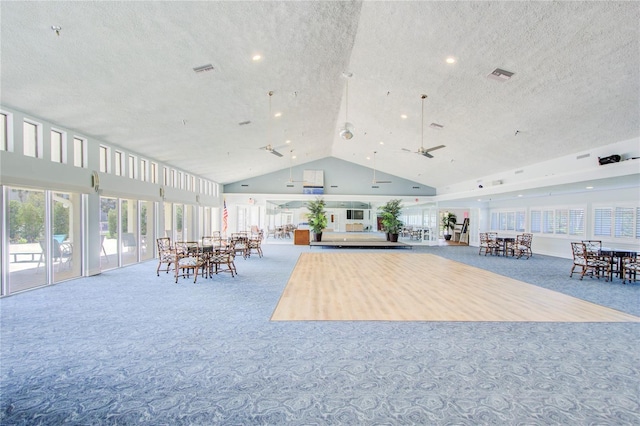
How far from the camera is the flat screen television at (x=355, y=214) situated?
23625 millimetres

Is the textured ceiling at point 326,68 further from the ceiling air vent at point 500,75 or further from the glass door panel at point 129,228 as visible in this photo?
the glass door panel at point 129,228

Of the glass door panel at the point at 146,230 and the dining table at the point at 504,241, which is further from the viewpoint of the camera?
the dining table at the point at 504,241

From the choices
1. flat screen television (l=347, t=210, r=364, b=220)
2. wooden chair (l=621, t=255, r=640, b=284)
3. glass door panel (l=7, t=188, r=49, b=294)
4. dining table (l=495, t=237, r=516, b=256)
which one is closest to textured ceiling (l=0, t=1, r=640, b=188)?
glass door panel (l=7, t=188, r=49, b=294)

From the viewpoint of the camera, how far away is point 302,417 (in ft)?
7.63

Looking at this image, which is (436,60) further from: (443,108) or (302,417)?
(302,417)

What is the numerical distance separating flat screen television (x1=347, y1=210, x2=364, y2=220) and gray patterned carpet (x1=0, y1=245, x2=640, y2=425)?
740 inches

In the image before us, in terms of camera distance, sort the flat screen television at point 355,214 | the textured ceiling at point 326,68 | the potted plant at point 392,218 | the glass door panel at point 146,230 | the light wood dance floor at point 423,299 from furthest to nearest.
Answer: the flat screen television at point 355,214 → the potted plant at point 392,218 → the glass door panel at point 146,230 → the light wood dance floor at point 423,299 → the textured ceiling at point 326,68

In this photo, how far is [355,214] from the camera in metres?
23.7

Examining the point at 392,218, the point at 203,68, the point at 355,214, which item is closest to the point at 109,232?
the point at 203,68

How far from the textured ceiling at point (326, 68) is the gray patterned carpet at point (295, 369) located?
3.72 metres

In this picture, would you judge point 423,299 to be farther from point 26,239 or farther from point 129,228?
point 129,228

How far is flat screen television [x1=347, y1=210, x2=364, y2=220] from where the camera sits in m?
23.6

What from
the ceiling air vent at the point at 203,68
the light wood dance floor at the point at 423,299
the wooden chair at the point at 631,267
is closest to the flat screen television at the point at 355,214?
the light wood dance floor at the point at 423,299

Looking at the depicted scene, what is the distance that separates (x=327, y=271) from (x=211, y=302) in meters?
3.74
